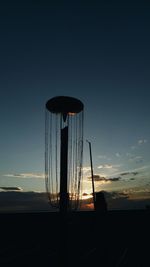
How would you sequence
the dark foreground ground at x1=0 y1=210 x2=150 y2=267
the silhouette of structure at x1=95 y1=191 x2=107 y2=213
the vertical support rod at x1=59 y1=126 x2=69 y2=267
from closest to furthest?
the vertical support rod at x1=59 y1=126 x2=69 y2=267, the silhouette of structure at x1=95 y1=191 x2=107 y2=213, the dark foreground ground at x1=0 y1=210 x2=150 y2=267

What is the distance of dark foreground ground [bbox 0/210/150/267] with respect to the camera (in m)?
18.2

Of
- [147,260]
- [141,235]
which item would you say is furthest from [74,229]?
[147,260]

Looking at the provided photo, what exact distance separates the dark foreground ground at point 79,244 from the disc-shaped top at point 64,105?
16.5 feet

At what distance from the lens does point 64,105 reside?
12906mm

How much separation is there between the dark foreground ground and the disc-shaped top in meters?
5.03

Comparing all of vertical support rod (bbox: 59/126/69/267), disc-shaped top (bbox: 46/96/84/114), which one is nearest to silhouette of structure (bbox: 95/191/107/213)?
vertical support rod (bbox: 59/126/69/267)

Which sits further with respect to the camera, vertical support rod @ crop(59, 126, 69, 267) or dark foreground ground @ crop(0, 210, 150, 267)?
dark foreground ground @ crop(0, 210, 150, 267)

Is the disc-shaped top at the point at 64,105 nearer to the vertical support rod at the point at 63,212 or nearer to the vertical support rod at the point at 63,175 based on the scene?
the vertical support rod at the point at 63,175

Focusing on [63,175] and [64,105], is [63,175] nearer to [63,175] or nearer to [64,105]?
[63,175]

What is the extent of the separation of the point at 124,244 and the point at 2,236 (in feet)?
46.5

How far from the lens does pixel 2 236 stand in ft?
103

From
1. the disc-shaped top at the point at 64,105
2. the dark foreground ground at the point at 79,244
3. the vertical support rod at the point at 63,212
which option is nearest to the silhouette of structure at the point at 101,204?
the dark foreground ground at the point at 79,244

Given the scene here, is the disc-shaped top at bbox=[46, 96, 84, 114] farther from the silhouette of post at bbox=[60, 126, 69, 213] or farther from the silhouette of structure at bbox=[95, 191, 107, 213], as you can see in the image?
the silhouette of structure at bbox=[95, 191, 107, 213]

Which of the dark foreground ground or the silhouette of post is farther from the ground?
the silhouette of post
